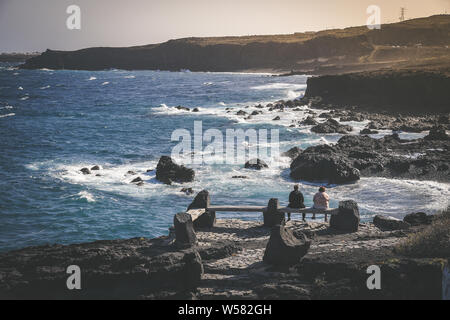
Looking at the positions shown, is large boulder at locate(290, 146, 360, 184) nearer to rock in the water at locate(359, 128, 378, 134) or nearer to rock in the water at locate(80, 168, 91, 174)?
rock in the water at locate(359, 128, 378, 134)

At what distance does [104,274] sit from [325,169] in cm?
1709

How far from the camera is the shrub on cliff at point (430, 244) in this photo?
12202 millimetres

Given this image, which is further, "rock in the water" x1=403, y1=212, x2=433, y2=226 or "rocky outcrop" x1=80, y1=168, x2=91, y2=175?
"rocky outcrop" x1=80, y1=168, x2=91, y2=175

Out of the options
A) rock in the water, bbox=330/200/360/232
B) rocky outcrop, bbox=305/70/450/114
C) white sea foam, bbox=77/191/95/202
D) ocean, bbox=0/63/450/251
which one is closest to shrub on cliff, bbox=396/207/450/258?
rock in the water, bbox=330/200/360/232

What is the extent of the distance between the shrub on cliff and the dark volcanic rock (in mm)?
5724

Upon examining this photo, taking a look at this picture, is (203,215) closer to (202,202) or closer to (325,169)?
(202,202)

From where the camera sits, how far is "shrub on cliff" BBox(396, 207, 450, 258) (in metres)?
12.2

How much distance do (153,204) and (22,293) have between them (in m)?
12.0

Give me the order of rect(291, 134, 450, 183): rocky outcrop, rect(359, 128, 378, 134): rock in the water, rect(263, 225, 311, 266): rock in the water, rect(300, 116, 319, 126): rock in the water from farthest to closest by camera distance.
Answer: rect(300, 116, 319, 126): rock in the water < rect(359, 128, 378, 134): rock in the water < rect(291, 134, 450, 183): rocky outcrop < rect(263, 225, 311, 266): rock in the water

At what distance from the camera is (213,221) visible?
1722 centimetres

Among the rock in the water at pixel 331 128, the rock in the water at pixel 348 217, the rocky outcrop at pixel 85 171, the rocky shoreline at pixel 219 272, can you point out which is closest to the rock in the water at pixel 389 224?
the rock in the water at pixel 348 217

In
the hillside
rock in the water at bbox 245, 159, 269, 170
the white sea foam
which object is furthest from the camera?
the hillside

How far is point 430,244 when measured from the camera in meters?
12.5
